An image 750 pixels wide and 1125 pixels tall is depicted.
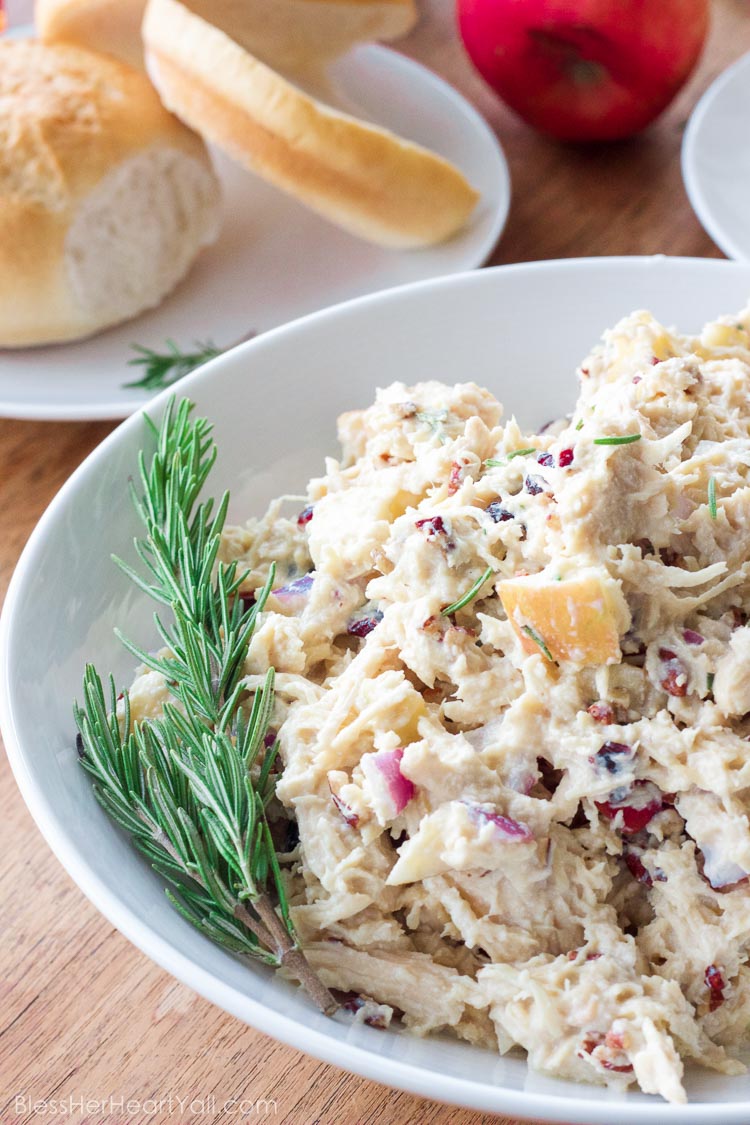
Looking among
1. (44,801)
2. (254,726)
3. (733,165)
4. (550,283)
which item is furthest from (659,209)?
(44,801)

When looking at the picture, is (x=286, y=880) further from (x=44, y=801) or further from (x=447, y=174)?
(x=447, y=174)

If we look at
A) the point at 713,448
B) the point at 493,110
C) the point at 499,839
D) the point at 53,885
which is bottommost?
the point at 53,885

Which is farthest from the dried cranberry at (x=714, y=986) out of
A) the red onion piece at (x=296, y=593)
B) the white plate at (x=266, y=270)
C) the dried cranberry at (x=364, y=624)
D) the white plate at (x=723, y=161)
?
the white plate at (x=723, y=161)

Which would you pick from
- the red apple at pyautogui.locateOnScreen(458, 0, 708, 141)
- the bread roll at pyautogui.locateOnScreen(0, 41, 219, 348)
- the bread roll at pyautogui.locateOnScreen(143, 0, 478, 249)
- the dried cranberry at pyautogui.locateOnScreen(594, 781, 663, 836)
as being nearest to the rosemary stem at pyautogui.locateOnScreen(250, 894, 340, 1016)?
the dried cranberry at pyautogui.locateOnScreen(594, 781, 663, 836)

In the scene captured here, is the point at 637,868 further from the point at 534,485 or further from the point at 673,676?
the point at 534,485

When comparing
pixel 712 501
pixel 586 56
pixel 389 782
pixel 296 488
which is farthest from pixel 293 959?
pixel 586 56

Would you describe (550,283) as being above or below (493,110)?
above
